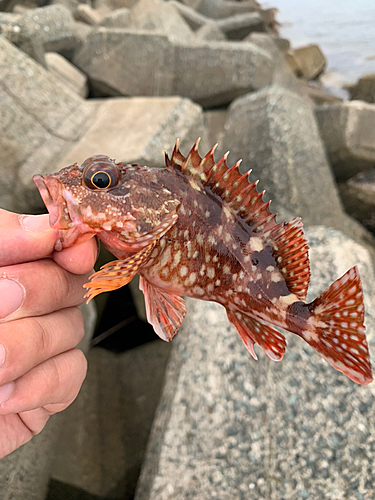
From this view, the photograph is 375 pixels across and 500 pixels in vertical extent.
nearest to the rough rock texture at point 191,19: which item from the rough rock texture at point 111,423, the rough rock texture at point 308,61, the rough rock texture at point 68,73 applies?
the rough rock texture at point 308,61

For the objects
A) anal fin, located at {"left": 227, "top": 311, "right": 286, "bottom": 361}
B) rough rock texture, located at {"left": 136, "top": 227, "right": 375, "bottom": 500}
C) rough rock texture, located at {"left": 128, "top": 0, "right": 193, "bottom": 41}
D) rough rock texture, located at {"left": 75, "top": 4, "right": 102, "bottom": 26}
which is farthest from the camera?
rough rock texture, located at {"left": 75, "top": 4, "right": 102, "bottom": 26}

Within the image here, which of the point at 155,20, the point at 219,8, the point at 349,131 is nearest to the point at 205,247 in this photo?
the point at 349,131

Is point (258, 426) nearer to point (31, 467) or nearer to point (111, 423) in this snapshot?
point (31, 467)

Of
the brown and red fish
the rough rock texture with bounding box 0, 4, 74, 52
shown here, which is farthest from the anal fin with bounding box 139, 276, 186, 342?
the rough rock texture with bounding box 0, 4, 74, 52

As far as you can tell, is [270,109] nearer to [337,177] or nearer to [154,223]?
[337,177]

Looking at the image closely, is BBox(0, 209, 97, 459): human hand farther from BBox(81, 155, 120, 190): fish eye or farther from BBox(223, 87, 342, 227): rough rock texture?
BBox(223, 87, 342, 227): rough rock texture

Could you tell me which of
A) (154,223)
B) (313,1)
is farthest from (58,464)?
(313,1)
